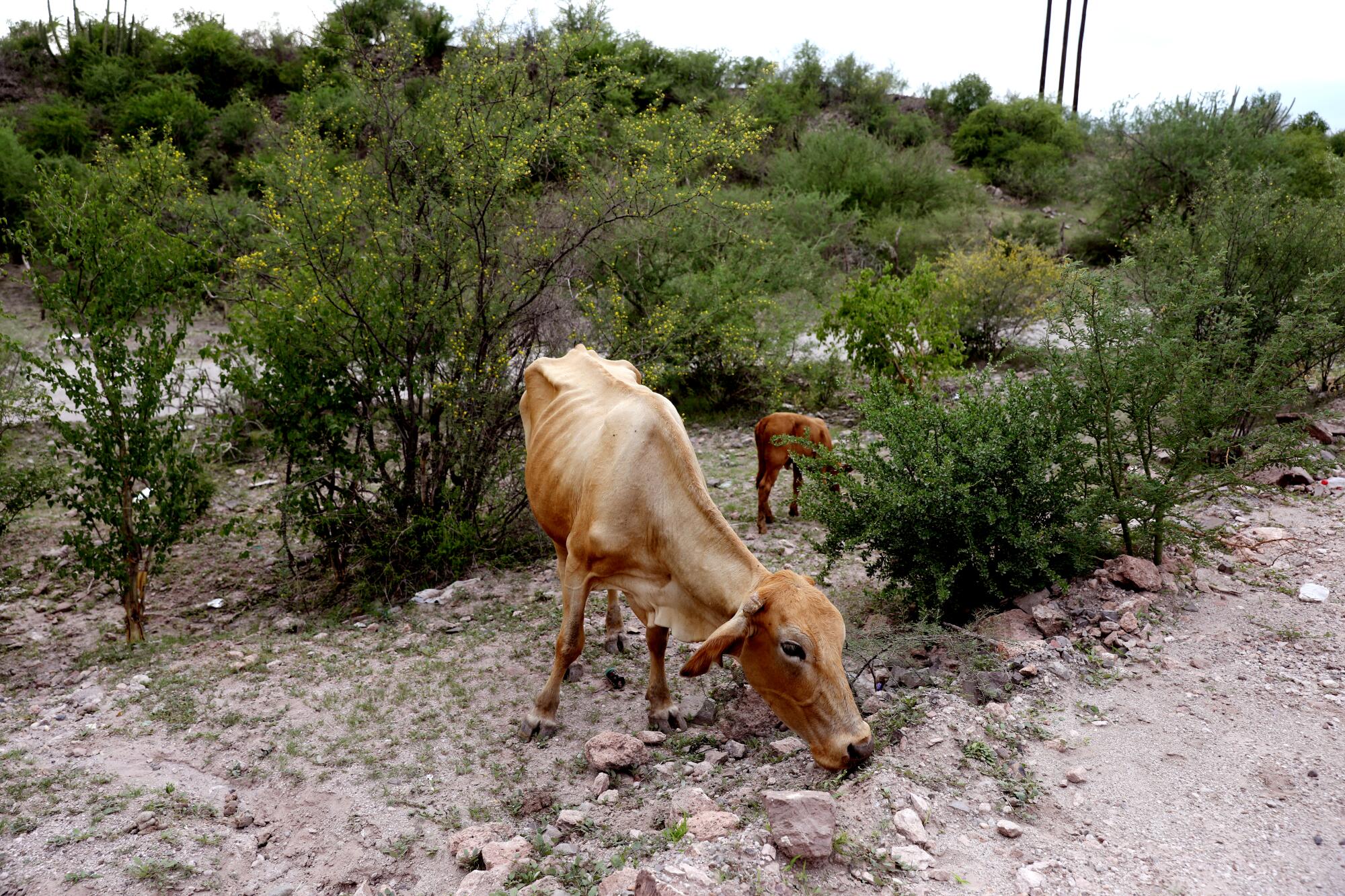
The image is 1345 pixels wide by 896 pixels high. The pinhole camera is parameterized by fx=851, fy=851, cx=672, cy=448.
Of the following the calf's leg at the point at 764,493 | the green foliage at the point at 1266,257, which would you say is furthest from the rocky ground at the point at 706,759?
the green foliage at the point at 1266,257

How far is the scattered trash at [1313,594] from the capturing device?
581 cm

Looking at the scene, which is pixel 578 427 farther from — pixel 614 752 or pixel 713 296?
pixel 713 296

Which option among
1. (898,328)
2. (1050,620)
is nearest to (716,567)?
(1050,620)

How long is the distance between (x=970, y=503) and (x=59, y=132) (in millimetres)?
29898

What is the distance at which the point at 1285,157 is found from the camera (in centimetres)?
2330

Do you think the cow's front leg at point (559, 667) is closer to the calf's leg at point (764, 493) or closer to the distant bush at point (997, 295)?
the calf's leg at point (764, 493)

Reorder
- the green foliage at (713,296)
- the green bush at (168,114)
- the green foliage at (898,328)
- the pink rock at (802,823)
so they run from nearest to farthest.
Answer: the pink rock at (802,823) → the green foliage at (713,296) → the green foliage at (898,328) → the green bush at (168,114)

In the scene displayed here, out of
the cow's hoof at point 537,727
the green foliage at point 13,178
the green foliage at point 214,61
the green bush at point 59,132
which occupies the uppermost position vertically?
the green foliage at point 214,61

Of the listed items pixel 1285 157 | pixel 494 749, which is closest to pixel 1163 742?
pixel 494 749

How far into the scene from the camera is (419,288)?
758 centimetres

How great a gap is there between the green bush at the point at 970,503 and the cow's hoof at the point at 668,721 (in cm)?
181

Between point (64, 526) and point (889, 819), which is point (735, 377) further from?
point (889, 819)

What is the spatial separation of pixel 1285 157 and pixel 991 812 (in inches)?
1041

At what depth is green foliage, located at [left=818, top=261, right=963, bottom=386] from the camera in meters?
12.8
